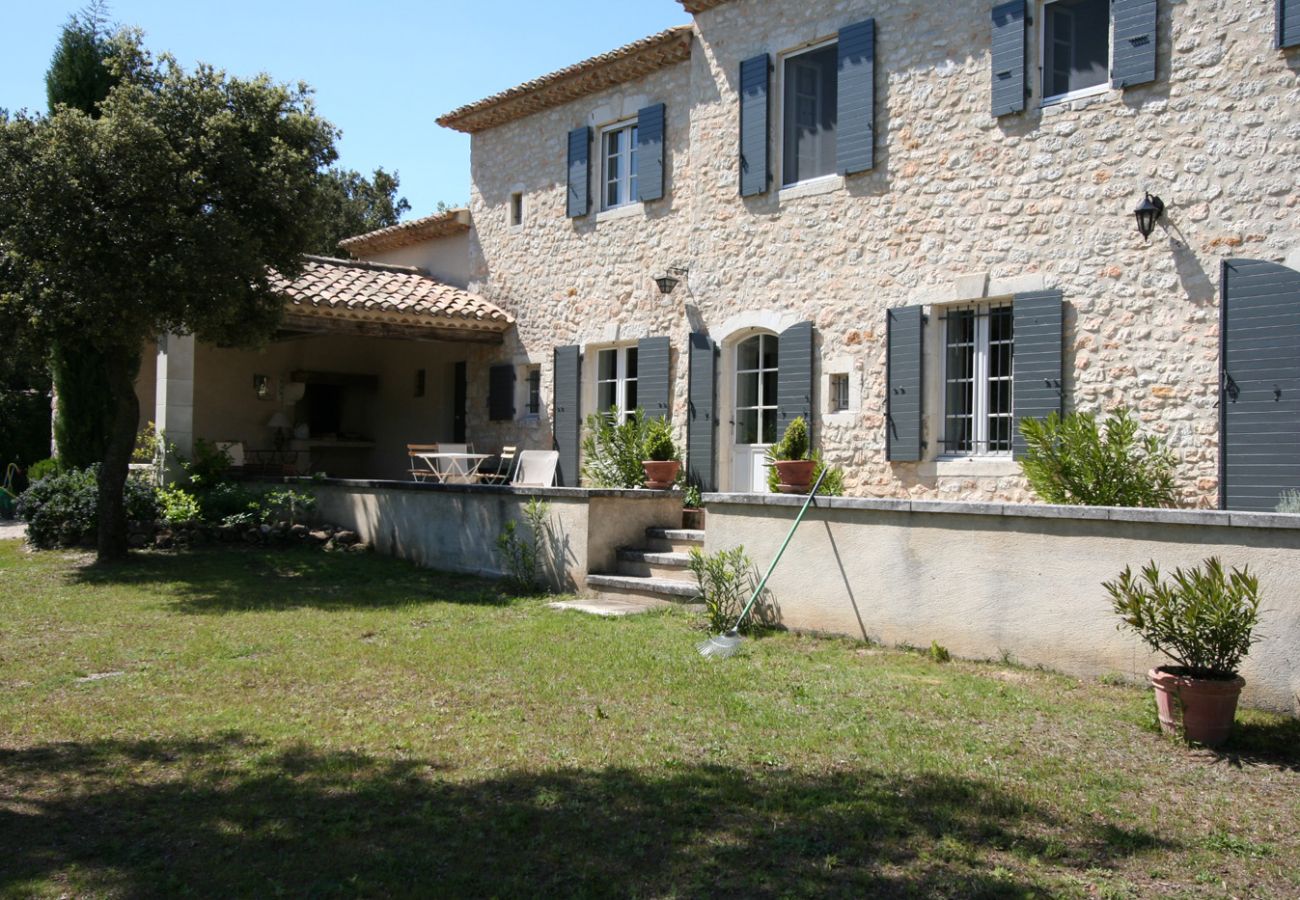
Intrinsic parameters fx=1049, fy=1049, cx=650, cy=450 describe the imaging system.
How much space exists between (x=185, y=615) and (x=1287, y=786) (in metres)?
7.71

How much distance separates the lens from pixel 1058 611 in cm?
643

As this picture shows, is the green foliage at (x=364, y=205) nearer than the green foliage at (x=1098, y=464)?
No

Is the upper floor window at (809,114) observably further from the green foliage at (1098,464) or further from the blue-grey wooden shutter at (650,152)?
the green foliage at (1098,464)

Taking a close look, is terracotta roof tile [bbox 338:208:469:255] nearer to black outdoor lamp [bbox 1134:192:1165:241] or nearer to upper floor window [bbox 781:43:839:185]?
upper floor window [bbox 781:43:839:185]

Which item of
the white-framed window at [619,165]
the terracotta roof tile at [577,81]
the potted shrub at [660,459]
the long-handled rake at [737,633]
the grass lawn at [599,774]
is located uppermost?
the terracotta roof tile at [577,81]

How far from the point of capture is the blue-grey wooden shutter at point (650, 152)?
502 inches

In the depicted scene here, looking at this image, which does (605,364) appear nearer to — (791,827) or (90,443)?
(90,443)

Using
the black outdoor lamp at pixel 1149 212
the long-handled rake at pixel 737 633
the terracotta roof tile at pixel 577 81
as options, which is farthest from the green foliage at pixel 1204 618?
the terracotta roof tile at pixel 577 81

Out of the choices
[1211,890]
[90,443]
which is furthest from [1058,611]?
[90,443]

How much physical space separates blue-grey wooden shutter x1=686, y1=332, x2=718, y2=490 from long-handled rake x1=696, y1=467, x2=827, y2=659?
374 cm

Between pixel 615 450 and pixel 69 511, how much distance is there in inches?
258

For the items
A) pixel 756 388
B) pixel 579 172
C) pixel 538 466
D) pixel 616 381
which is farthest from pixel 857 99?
pixel 538 466

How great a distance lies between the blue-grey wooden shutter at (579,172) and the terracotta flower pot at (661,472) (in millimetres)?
4199

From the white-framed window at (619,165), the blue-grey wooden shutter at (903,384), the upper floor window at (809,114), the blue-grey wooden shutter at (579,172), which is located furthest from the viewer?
the blue-grey wooden shutter at (579,172)
